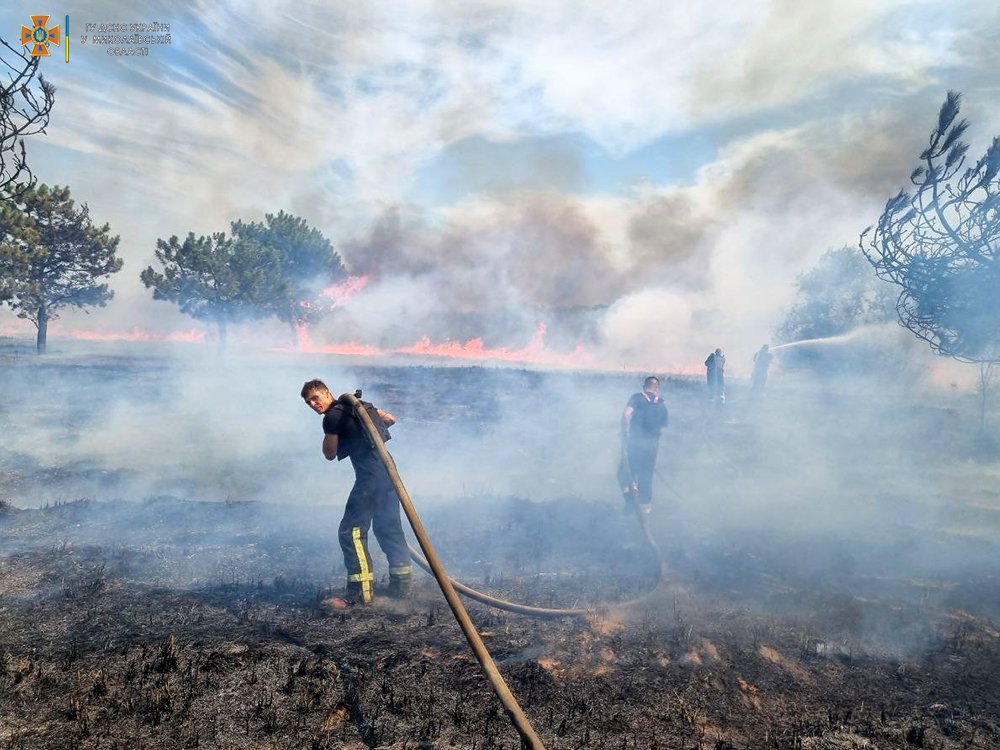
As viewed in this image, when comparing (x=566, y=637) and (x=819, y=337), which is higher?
(x=819, y=337)

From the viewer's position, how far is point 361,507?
512 centimetres

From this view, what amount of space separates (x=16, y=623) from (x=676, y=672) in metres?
5.05

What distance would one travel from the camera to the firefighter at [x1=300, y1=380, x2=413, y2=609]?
502 cm

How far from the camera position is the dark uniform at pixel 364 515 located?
16.5 ft

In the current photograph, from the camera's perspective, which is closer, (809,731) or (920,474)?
(809,731)

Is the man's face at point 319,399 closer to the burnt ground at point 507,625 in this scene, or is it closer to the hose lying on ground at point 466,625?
the hose lying on ground at point 466,625

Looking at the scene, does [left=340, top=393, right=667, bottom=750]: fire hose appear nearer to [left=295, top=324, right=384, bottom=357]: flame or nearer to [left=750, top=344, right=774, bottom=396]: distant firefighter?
[left=750, top=344, right=774, bottom=396]: distant firefighter

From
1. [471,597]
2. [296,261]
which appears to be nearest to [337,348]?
[296,261]

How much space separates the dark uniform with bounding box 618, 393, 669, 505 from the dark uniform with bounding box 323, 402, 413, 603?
402cm

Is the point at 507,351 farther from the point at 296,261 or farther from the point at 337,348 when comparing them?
the point at 337,348

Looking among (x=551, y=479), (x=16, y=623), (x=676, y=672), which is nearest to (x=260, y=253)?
(x=551, y=479)

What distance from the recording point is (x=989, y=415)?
2212 centimetres

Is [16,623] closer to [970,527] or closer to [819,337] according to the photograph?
[970,527]

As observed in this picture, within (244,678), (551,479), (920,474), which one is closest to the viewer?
(244,678)
